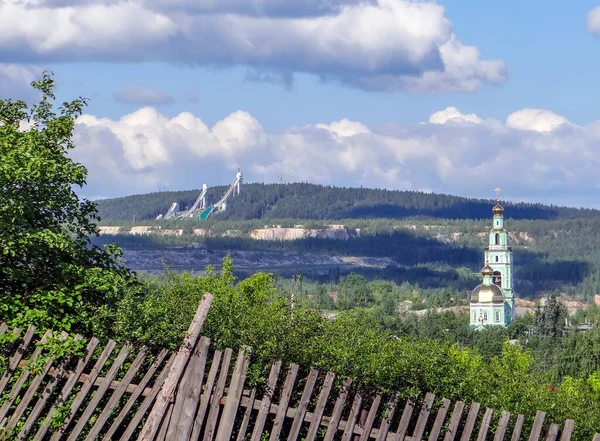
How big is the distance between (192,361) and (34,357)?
179cm

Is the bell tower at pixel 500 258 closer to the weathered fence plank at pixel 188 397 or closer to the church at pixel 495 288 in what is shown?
the church at pixel 495 288

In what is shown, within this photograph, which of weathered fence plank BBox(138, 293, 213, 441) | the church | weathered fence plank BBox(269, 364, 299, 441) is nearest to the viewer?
weathered fence plank BBox(138, 293, 213, 441)

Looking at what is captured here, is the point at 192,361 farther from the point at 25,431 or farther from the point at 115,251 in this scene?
the point at 115,251

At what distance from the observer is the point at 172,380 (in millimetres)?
14383

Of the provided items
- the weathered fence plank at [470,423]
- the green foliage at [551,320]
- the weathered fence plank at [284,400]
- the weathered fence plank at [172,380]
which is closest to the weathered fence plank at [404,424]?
the weathered fence plank at [470,423]

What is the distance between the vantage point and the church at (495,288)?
552 ft

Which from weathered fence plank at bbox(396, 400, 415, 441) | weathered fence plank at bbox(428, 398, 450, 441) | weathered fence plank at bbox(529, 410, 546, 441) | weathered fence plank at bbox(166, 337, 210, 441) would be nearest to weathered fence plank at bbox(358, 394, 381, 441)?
weathered fence plank at bbox(396, 400, 415, 441)

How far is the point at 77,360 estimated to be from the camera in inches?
602

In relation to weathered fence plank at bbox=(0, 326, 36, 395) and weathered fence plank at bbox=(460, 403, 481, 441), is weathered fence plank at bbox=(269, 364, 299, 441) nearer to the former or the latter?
weathered fence plank at bbox=(460, 403, 481, 441)

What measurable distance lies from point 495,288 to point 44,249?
15621cm

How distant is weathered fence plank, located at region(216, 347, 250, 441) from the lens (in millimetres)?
14570

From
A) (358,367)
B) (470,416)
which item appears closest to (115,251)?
(358,367)

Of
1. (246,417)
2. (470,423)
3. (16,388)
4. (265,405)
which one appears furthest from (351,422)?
(16,388)

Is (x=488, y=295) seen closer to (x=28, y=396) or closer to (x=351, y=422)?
(x=351, y=422)
